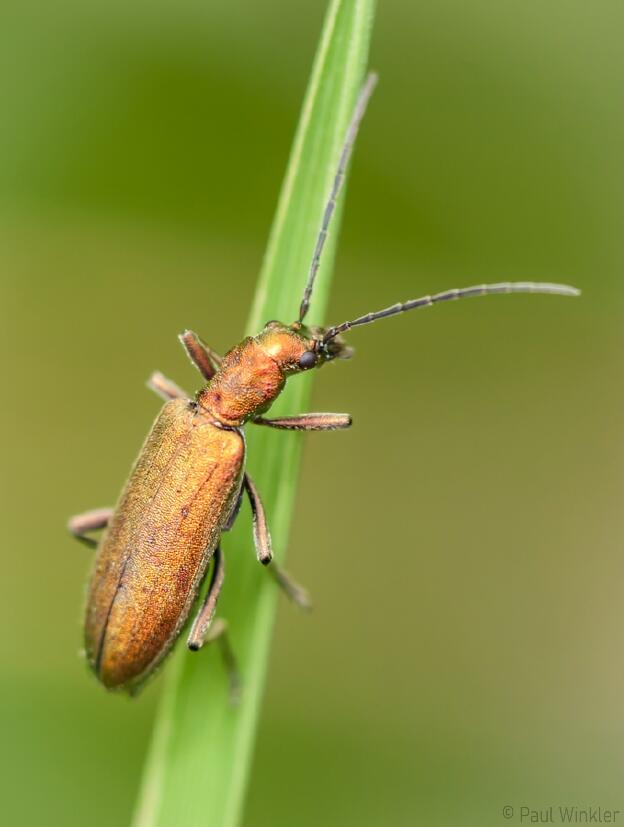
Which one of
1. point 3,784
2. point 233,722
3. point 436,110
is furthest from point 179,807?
point 436,110

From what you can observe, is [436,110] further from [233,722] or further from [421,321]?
[233,722]

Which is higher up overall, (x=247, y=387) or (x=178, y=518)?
(x=247, y=387)

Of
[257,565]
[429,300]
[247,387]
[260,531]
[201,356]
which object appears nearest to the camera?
[260,531]

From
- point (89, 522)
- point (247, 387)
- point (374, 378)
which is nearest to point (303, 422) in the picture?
point (247, 387)

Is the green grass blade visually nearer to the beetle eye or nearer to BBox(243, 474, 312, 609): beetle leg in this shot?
BBox(243, 474, 312, 609): beetle leg

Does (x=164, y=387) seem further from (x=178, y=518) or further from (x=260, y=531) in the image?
(x=260, y=531)
